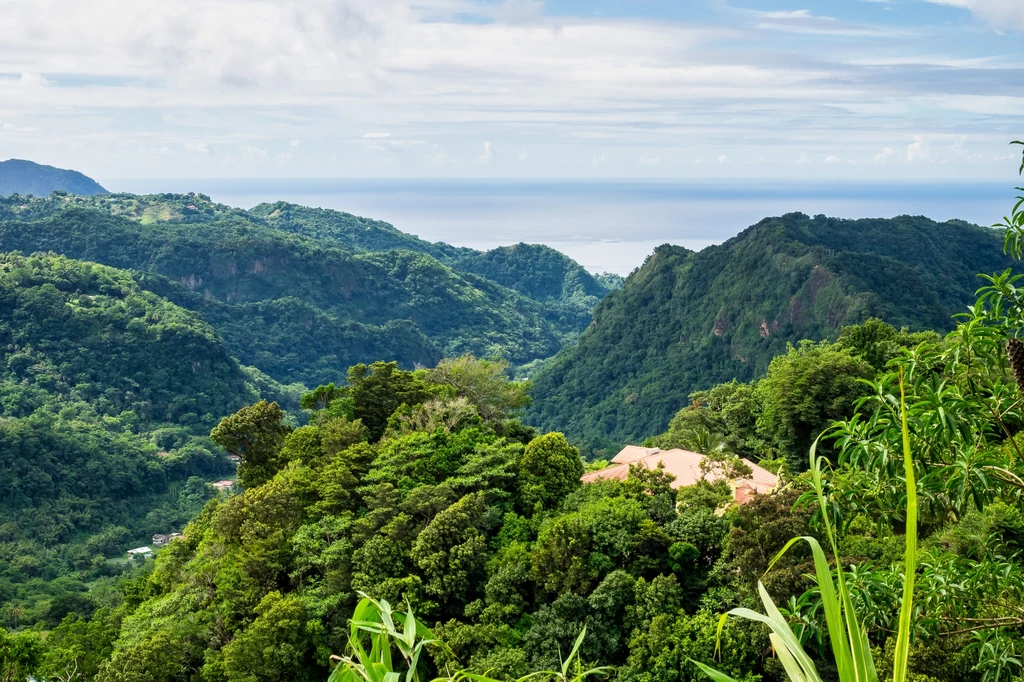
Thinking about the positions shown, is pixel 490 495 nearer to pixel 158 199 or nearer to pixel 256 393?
pixel 256 393

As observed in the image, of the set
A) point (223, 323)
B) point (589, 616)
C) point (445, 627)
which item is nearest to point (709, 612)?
point (589, 616)

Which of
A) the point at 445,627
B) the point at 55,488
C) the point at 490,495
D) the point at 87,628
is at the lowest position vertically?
the point at 55,488

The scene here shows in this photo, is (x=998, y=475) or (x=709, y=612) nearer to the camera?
(x=998, y=475)

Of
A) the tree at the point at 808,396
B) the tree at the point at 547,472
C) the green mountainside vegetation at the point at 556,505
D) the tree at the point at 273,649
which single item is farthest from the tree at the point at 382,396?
the tree at the point at 808,396

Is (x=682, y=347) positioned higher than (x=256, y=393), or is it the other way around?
(x=682, y=347)

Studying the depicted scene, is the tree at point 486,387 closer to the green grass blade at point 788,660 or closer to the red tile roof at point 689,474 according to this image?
the red tile roof at point 689,474

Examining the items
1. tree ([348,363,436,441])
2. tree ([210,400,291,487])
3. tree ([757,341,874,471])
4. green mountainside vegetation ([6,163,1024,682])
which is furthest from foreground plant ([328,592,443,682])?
tree ([210,400,291,487])

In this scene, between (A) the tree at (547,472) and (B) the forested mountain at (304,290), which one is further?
(B) the forested mountain at (304,290)
